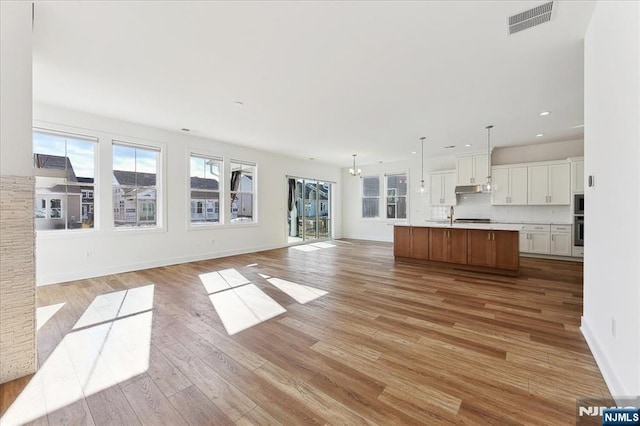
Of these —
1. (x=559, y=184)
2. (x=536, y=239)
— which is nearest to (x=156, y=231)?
(x=536, y=239)

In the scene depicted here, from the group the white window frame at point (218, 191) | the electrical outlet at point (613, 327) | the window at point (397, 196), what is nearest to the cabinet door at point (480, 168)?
the window at point (397, 196)

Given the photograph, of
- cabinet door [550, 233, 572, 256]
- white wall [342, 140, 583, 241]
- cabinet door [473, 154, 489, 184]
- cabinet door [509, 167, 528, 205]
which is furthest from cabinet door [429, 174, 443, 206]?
cabinet door [550, 233, 572, 256]

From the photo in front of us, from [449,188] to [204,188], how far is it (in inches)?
275

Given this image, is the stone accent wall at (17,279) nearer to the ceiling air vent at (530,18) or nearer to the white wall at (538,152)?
the ceiling air vent at (530,18)

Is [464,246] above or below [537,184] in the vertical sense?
below

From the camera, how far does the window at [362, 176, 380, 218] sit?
1027 cm

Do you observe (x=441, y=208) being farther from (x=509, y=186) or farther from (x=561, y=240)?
(x=561, y=240)

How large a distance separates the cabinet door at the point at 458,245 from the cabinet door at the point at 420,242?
0.49 meters

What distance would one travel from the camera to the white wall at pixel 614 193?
1.53 metres

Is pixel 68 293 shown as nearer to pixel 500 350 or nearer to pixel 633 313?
pixel 500 350

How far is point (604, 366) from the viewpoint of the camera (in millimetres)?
1995

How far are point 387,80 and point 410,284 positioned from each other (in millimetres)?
3137

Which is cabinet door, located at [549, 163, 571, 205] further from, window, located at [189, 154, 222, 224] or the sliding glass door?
window, located at [189, 154, 222, 224]

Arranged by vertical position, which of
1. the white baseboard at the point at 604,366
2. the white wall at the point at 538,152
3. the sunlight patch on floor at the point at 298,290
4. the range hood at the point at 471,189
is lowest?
the sunlight patch on floor at the point at 298,290
